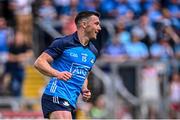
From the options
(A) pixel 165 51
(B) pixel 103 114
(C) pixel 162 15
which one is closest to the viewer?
(B) pixel 103 114

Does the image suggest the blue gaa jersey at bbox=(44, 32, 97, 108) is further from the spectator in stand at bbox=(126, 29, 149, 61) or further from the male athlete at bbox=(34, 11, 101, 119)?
the spectator in stand at bbox=(126, 29, 149, 61)

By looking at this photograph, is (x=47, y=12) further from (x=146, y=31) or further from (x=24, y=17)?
(x=146, y=31)

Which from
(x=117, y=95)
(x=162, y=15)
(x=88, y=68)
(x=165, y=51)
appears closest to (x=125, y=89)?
(x=117, y=95)

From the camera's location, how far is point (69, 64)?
8789 millimetres

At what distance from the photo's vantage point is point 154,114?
51.8 feet

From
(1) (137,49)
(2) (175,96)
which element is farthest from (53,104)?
(1) (137,49)

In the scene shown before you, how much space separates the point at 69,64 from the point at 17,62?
712 cm

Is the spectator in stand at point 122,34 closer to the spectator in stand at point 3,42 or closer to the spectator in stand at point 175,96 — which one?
the spectator in stand at point 175,96

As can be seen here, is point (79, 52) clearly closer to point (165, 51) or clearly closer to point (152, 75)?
point (152, 75)

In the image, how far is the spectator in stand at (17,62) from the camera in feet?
51.8

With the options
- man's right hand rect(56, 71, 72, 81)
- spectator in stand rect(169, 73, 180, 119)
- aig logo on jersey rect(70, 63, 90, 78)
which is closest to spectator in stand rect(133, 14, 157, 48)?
spectator in stand rect(169, 73, 180, 119)

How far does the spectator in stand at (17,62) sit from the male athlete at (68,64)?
6890 mm

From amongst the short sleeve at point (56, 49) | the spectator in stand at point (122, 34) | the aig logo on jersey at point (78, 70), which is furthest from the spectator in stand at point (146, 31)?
the short sleeve at point (56, 49)

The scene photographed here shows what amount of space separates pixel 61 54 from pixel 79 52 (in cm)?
26
